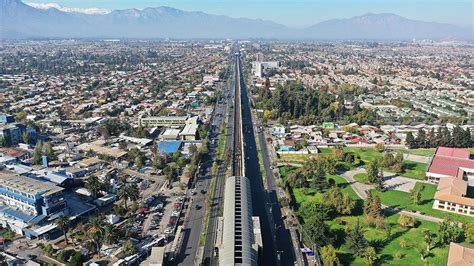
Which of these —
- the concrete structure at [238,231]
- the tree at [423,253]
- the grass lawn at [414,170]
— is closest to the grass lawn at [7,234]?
the concrete structure at [238,231]

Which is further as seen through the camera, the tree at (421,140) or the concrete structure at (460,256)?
the tree at (421,140)

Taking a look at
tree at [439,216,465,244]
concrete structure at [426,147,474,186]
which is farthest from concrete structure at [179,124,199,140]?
tree at [439,216,465,244]

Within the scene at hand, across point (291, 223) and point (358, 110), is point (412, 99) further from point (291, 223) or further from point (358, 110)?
point (291, 223)

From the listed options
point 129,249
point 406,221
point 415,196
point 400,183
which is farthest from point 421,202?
point 129,249

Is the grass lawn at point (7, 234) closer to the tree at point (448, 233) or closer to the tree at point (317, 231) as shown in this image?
the tree at point (317, 231)

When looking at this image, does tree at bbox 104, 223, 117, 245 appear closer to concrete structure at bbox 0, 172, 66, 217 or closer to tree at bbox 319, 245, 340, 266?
concrete structure at bbox 0, 172, 66, 217

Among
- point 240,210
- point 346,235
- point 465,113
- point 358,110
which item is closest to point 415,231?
point 346,235
